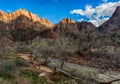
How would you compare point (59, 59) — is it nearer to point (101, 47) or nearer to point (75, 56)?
point (75, 56)

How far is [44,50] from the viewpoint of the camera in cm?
5041

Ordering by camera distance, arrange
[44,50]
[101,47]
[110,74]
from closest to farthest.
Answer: [110,74]
[44,50]
[101,47]

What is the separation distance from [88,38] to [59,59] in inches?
795

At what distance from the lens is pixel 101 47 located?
212 ft

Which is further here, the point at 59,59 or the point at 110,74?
the point at 59,59

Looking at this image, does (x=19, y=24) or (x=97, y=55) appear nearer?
(x=97, y=55)

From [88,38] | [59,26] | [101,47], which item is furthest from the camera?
[59,26]

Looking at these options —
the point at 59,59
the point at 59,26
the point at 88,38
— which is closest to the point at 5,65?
the point at 59,59

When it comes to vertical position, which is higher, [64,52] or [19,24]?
[19,24]

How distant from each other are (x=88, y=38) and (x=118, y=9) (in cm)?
12954

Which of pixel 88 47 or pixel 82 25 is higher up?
pixel 82 25

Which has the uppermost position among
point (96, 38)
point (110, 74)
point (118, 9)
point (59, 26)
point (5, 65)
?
point (118, 9)

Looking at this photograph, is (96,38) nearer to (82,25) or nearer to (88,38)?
(88,38)

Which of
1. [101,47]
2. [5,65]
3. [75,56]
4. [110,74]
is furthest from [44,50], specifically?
[5,65]
